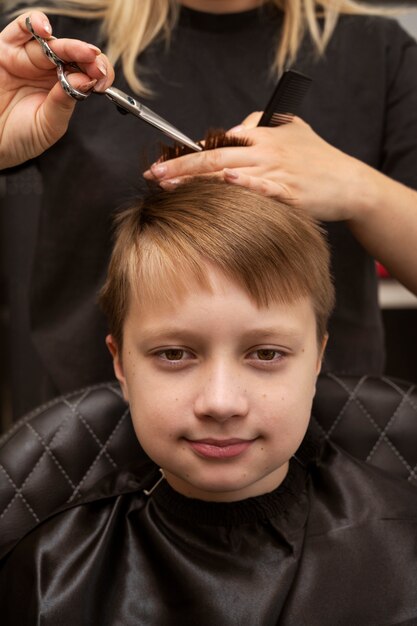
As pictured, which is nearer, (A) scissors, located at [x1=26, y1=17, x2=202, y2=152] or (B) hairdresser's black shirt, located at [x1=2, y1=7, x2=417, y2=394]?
(A) scissors, located at [x1=26, y1=17, x2=202, y2=152]

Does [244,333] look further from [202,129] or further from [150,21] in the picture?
[150,21]

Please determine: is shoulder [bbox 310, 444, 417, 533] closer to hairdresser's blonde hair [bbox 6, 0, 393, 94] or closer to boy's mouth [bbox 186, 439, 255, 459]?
boy's mouth [bbox 186, 439, 255, 459]

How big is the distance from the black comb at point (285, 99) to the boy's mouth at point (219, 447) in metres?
0.44

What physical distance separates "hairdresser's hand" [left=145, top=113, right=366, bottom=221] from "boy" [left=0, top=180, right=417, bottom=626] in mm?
24

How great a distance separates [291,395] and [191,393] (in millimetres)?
121

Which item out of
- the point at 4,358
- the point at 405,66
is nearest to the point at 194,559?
the point at 405,66

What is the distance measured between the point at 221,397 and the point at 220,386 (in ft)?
0.05

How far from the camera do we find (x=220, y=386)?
96 cm

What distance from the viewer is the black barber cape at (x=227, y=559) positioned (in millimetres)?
1051

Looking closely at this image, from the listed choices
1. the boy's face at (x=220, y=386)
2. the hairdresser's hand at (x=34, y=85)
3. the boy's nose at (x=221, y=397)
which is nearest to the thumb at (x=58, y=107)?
the hairdresser's hand at (x=34, y=85)

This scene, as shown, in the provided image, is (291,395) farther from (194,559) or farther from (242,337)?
(194,559)

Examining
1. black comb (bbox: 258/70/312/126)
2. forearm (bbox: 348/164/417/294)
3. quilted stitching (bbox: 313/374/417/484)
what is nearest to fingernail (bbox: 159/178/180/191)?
black comb (bbox: 258/70/312/126)

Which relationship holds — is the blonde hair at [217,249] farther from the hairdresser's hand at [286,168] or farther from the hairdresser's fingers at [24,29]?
the hairdresser's fingers at [24,29]

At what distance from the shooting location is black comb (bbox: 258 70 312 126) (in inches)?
43.6
